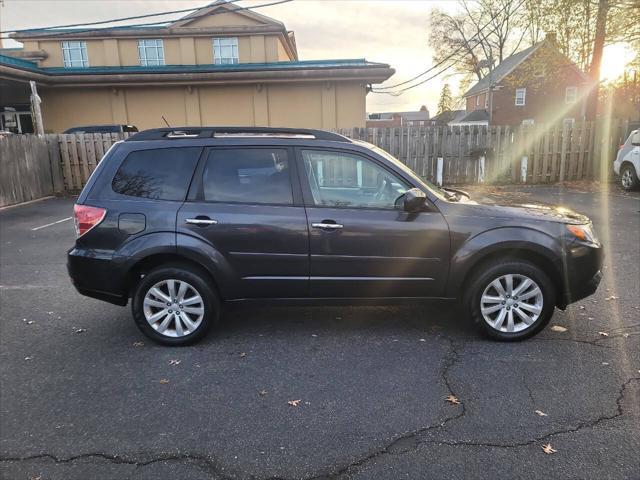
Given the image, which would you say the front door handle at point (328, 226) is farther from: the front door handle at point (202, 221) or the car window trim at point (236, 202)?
the front door handle at point (202, 221)

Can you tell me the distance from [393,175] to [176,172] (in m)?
1.89

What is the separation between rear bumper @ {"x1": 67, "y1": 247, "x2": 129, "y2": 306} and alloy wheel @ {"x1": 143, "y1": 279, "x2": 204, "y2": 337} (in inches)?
11.3

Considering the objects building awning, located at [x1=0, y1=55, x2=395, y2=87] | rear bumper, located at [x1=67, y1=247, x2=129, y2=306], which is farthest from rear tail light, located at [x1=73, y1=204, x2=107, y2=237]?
building awning, located at [x1=0, y1=55, x2=395, y2=87]

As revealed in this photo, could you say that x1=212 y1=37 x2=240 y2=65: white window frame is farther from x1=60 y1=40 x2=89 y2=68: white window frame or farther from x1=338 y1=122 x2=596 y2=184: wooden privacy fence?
x1=338 y1=122 x2=596 y2=184: wooden privacy fence

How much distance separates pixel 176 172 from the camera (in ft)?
13.3

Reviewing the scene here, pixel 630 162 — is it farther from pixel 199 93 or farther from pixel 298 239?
pixel 199 93

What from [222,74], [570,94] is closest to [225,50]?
[222,74]

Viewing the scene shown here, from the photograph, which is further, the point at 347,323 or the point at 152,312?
the point at 347,323

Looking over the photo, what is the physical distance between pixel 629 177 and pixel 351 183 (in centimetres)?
1233

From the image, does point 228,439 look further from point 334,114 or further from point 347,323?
point 334,114

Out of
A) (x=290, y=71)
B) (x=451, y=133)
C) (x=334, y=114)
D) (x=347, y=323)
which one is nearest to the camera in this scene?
(x=347, y=323)

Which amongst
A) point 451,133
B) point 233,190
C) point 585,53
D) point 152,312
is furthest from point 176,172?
point 585,53

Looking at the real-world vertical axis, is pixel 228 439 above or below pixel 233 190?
below

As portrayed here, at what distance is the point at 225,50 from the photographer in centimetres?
2381
